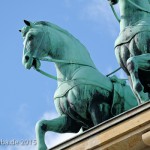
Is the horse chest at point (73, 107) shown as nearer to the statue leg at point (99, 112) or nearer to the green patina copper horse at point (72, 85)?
the green patina copper horse at point (72, 85)

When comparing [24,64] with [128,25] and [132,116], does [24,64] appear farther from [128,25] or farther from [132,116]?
[132,116]

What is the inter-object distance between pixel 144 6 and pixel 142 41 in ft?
2.56

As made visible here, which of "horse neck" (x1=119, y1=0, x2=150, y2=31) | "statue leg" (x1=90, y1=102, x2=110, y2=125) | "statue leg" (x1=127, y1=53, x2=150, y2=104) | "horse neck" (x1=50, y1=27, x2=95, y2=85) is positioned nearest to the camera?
"statue leg" (x1=127, y1=53, x2=150, y2=104)

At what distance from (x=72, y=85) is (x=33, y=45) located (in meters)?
0.93

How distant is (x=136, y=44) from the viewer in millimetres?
12078

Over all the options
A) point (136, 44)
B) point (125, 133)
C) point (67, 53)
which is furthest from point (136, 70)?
point (67, 53)

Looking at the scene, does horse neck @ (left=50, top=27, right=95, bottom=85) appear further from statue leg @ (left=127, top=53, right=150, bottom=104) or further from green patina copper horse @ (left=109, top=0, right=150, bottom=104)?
statue leg @ (left=127, top=53, right=150, bottom=104)

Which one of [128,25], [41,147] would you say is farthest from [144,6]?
[41,147]

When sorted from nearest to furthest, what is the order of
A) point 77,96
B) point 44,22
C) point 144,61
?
1. point 144,61
2. point 77,96
3. point 44,22

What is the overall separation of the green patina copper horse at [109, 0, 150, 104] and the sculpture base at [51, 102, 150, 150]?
3.83ft

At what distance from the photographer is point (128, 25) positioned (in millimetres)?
12391

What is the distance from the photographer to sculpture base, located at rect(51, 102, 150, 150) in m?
10.2

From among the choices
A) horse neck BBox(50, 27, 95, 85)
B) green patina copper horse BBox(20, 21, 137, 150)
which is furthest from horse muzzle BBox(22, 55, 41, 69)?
horse neck BBox(50, 27, 95, 85)

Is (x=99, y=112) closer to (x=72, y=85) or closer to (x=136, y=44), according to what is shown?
(x=72, y=85)
